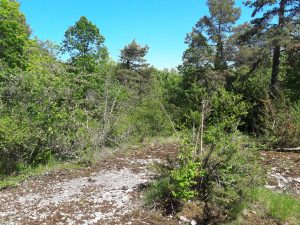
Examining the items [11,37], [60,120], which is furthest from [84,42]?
[60,120]

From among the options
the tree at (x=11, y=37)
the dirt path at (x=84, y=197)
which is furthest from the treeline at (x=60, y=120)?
the tree at (x=11, y=37)

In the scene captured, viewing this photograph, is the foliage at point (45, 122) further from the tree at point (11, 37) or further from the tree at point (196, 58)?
the tree at point (196, 58)

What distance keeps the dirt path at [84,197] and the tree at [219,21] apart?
59.9ft

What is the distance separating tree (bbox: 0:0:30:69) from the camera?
17.6 meters

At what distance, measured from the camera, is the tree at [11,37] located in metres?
17.6

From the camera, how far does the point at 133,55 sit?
38156mm

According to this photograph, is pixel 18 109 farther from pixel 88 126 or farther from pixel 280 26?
pixel 280 26

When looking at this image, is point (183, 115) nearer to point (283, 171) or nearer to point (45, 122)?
point (45, 122)

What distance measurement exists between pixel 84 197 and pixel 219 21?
21.8 m

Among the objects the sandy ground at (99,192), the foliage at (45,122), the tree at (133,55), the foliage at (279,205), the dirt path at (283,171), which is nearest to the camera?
the foliage at (279,205)

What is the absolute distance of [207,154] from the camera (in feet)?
18.6

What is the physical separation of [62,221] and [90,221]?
45cm

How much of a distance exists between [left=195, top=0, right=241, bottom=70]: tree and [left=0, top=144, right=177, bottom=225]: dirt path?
59.9 ft

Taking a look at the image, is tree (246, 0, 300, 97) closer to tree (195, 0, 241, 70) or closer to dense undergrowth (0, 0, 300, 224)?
dense undergrowth (0, 0, 300, 224)
